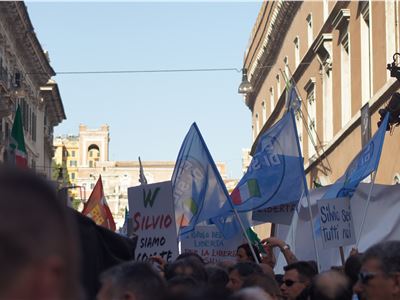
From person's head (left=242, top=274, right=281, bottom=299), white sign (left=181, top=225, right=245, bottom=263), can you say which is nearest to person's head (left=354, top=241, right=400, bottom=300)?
person's head (left=242, top=274, right=281, bottom=299)

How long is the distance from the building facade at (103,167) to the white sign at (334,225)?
470ft

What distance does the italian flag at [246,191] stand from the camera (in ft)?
43.2

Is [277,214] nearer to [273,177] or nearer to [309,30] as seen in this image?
[273,177]

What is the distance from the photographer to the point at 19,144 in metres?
15.7

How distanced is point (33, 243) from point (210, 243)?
447 inches

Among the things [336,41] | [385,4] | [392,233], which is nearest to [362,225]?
[392,233]

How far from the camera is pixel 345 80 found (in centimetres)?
2905

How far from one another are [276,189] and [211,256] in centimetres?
124

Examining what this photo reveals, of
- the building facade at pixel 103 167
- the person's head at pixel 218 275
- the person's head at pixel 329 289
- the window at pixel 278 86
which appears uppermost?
the building facade at pixel 103 167

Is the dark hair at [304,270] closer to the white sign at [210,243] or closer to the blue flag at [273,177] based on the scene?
the white sign at [210,243]

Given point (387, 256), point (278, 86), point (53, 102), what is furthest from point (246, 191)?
point (53, 102)

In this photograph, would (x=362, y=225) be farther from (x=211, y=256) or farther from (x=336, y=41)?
(x=336, y=41)

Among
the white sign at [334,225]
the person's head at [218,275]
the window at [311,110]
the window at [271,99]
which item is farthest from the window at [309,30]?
the person's head at [218,275]

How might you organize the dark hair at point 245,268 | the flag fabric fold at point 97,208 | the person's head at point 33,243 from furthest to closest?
the flag fabric fold at point 97,208 → the dark hair at point 245,268 → the person's head at point 33,243
